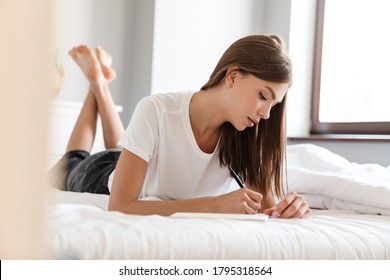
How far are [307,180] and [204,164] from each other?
32 cm

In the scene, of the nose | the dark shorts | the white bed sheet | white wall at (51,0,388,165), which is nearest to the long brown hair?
the nose

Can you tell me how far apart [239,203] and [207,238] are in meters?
0.31

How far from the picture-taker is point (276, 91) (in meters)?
1.32

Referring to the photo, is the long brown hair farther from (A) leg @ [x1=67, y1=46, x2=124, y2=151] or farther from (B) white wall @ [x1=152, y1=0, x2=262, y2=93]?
(B) white wall @ [x1=152, y1=0, x2=262, y2=93]

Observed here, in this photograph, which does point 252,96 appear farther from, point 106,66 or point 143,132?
point 106,66

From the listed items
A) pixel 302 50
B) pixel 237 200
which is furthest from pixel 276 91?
pixel 302 50

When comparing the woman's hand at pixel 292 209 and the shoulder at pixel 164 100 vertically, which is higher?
the shoulder at pixel 164 100

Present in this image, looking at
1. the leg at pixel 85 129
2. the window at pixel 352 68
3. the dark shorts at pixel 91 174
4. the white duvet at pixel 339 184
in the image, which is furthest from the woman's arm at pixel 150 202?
the window at pixel 352 68

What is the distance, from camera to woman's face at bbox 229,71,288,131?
1321mm

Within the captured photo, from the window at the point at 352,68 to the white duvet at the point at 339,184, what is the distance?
0.85 m

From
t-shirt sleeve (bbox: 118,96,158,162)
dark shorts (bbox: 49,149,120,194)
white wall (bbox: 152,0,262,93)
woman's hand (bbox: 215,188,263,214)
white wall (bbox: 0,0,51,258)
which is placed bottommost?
→ dark shorts (bbox: 49,149,120,194)

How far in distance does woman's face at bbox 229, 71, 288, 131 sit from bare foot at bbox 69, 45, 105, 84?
1140mm

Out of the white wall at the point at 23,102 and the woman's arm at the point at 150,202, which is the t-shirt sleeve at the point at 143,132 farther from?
the white wall at the point at 23,102

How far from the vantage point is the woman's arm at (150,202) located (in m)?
1.19
